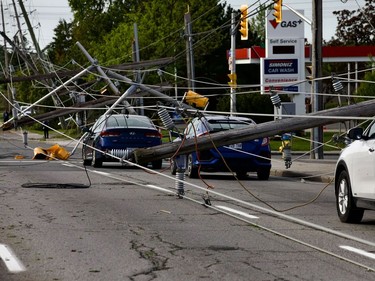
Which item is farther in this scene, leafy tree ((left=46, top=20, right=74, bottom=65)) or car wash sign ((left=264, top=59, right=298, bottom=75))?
leafy tree ((left=46, top=20, right=74, bottom=65))

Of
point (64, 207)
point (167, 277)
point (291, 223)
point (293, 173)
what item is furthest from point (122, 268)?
point (293, 173)

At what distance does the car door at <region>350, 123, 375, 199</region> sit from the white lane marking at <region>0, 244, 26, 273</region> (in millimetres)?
4975

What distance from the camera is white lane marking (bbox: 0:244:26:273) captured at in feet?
36.3

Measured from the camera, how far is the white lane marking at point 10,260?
36.3ft

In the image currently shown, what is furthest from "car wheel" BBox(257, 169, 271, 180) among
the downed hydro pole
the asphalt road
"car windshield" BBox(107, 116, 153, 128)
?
the downed hydro pole

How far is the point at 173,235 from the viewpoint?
45.9 ft

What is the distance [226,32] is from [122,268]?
80.5 metres

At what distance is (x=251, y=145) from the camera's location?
2617cm

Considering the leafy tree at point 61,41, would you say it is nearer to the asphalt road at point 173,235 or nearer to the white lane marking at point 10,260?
the asphalt road at point 173,235

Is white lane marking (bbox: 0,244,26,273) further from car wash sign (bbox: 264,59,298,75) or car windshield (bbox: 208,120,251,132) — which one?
car wash sign (bbox: 264,59,298,75)

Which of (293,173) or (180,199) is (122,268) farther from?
(293,173)

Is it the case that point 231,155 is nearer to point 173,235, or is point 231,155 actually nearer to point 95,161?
point 95,161

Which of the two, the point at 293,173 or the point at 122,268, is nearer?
the point at 122,268

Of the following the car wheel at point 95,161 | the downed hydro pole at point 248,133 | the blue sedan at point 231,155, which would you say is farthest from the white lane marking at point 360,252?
the car wheel at point 95,161
